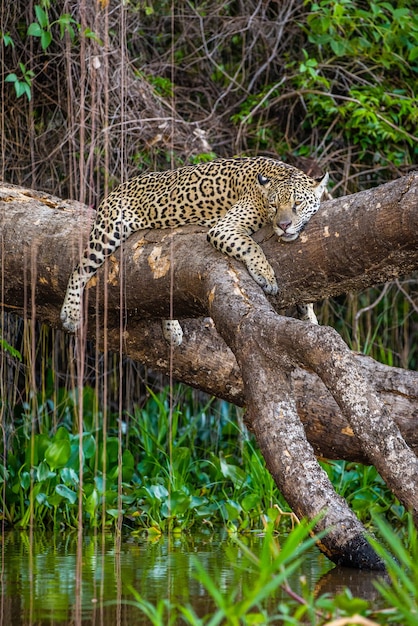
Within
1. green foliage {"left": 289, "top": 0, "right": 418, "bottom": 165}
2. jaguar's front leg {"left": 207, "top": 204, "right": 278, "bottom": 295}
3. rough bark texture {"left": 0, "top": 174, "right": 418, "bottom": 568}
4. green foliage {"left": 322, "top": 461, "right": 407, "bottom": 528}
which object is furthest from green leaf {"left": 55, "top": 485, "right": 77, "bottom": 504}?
green foliage {"left": 289, "top": 0, "right": 418, "bottom": 165}

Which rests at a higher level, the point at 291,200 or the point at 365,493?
the point at 291,200

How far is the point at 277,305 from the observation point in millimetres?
5020

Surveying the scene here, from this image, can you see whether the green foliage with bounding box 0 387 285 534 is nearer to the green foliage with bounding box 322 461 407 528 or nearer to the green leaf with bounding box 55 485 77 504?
the green leaf with bounding box 55 485 77 504

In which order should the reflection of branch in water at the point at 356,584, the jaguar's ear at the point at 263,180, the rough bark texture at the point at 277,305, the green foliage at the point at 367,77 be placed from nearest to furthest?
the rough bark texture at the point at 277,305 → the reflection of branch in water at the point at 356,584 → the jaguar's ear at the point at 263,180 → the green foliage at the point at 367,77

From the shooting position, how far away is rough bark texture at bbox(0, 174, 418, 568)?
11.9 ft

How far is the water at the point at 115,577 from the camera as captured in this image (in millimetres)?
3664

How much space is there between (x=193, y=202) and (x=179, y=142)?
201cm

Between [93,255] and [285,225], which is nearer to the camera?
[285,225]

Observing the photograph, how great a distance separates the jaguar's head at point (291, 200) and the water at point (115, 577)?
1.61 meters

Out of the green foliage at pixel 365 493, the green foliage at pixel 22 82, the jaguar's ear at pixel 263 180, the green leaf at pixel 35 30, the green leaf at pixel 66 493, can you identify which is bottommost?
the green foliage at pixel 365 493

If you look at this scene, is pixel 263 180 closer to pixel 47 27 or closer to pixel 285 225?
pixel 285 225

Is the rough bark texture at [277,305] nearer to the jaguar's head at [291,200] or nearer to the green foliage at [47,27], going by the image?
the jaguar's head at [291,200]

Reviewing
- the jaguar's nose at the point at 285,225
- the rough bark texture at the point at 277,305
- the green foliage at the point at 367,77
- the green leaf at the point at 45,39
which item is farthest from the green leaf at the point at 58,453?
the green foliage at the point at 367,77

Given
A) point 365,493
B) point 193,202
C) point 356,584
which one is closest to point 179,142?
point 193,202
